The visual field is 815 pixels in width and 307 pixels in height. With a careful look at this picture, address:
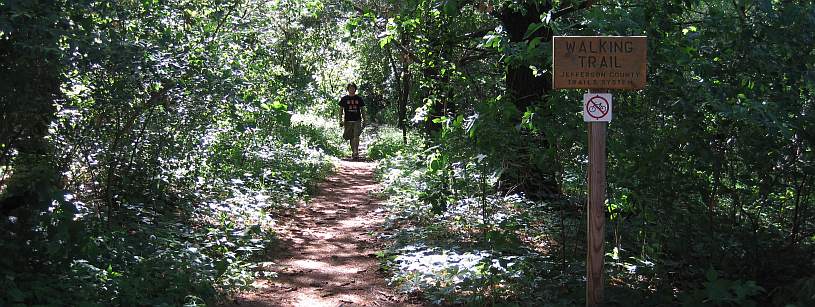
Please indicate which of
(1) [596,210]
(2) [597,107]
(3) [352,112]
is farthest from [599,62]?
(3) [352,112]

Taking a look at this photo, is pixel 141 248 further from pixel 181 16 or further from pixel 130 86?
pixel 181 16

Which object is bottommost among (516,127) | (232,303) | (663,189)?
(232,303)

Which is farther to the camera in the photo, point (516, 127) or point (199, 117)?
point (199, 117)

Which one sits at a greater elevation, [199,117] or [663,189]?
[199,117]

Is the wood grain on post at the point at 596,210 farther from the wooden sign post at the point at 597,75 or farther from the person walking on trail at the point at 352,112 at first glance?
the person walking on trail at the point at 352,112

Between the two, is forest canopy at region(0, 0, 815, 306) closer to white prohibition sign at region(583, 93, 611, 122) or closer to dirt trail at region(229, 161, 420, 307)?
dirt trail at region(229, 161, 420, 307)

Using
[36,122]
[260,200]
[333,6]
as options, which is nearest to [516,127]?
[36,122]

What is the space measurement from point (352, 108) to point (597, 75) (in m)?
13.2

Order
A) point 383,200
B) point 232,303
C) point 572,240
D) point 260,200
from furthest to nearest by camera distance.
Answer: point 383,200 < point 260,200 < point 572,240 < point 232,303

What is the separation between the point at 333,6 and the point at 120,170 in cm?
997

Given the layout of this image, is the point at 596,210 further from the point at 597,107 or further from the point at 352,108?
the point at 352,108

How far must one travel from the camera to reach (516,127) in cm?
510

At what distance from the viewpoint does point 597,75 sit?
4410mm

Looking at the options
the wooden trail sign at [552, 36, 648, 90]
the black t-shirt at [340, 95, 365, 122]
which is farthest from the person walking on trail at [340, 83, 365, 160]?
the wooden trail sign at [552, 36, 648, 90]
